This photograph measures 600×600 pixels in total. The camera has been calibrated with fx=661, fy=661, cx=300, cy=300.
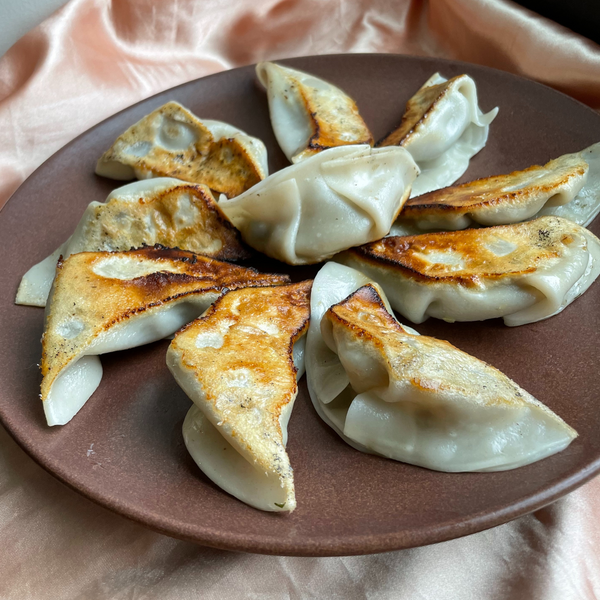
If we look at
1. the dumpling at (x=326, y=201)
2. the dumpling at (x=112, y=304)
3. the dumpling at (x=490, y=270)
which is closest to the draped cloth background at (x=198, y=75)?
the dumpling at (x=112, y=304)

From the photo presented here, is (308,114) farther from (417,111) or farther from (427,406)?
(427,406)

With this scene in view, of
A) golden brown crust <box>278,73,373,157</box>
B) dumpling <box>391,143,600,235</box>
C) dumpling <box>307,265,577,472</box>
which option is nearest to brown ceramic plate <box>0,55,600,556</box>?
dumpling <box>307,265,577,472</box>

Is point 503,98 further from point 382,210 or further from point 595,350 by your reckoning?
point 595,350

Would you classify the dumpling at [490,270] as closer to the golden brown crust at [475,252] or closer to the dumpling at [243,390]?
the golden brown crust at [475,252]

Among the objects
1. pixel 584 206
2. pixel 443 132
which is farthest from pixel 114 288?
pixel 584 206

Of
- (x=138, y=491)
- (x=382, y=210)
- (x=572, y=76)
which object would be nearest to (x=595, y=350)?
(x=382, y=210)
